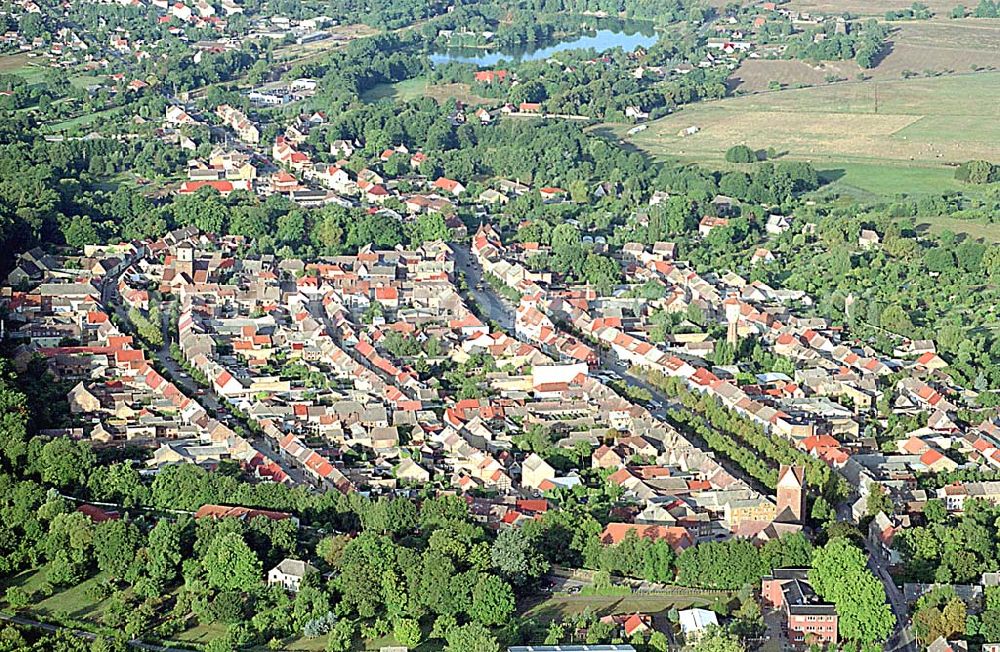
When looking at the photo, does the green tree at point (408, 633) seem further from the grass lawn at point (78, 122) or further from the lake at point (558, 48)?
the lake at point (558, 48)

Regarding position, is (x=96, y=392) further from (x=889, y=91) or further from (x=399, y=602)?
(x=889, y=91)

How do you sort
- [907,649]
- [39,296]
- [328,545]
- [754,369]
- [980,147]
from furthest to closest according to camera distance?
[980,147]
[39,296]
[754,369]
[328,545]
[907,649]

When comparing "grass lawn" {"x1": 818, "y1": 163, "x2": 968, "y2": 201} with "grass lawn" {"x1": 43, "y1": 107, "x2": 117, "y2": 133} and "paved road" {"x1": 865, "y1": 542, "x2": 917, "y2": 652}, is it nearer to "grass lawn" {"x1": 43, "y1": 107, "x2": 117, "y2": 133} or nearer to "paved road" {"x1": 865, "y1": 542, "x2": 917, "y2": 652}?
"paved road" {"x1": 865, "y1": 542, "x2": 917, "y2": 652}

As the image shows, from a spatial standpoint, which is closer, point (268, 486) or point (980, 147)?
point (268, 486)

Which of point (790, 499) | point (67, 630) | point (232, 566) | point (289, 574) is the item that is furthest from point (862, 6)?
point (67, 630)

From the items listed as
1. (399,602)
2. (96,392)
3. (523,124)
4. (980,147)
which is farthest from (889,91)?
(399,602)

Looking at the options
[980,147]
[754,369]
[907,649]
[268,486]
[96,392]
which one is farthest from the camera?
[980,147]
